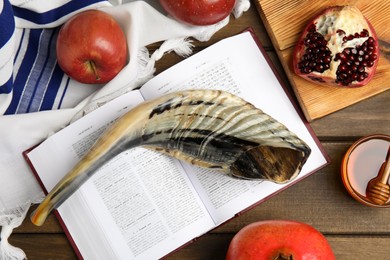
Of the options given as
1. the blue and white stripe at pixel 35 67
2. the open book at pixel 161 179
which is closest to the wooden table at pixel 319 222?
the open book at pixel 161 179

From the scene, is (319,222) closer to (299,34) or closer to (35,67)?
(299,34)

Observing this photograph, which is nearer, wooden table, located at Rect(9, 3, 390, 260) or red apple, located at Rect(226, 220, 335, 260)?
red apple, located at Rect(226, 220, 335, 260)

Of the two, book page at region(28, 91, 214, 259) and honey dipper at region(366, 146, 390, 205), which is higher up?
book page at region(28, 91, 214, 259)

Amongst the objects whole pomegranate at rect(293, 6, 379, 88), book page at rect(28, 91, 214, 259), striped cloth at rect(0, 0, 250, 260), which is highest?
striped cloth at rect(0, 0, 250, 260)

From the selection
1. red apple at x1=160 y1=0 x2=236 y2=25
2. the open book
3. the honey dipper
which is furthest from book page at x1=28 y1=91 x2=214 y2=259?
the honey dipper

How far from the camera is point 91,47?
2.90ft

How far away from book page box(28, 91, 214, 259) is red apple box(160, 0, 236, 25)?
0.15 metres

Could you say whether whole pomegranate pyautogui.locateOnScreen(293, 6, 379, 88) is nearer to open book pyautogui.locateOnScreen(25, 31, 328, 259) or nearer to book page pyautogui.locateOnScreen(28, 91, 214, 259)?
open book pyautogui.locateOnScreen(25, 31, 328, 259)

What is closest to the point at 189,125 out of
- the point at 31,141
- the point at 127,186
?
the point at 127,186

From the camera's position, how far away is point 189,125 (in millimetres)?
893

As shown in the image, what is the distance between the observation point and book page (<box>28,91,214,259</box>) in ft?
3.17

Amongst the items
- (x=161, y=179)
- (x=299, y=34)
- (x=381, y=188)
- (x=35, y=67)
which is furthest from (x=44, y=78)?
(x=381, y=188)

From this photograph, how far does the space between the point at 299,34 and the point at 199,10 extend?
0.57ft

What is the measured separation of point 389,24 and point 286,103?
20 centimetres
